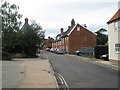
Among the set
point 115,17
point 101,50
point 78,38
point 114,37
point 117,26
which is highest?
point 115,17

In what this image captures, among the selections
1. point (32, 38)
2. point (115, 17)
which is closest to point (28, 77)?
point (115, 17)

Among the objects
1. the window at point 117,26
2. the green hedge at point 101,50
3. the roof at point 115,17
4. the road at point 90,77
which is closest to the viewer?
the road at point 90,77

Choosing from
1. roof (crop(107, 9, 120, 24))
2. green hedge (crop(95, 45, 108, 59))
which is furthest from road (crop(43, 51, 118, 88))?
green hedge (crop(95, 45, 108, 59))

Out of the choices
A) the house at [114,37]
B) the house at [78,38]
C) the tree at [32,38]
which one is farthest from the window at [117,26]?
the house at [78,38]

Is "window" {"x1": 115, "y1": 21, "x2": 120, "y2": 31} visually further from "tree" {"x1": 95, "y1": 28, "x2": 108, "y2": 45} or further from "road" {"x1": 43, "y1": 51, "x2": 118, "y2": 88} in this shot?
"tree" {"x1": 95, "y1": 28, "x2": 108, "y2": 45}

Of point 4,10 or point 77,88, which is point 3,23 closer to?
point 4,10

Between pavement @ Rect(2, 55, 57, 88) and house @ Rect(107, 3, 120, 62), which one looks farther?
house @ Rect(107, 3, 120, 62)

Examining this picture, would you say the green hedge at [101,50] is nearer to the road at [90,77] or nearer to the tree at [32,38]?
the tree at [32,38]

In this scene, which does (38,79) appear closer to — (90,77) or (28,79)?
(28,79)

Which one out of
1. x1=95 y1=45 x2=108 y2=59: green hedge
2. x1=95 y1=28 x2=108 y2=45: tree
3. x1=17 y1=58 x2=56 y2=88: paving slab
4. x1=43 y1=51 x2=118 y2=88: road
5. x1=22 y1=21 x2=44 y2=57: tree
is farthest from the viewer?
x1=95 y1=28 x2=108 y2=45: tree

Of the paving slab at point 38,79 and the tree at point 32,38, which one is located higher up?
the tree at point 32,38

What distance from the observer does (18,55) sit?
36781 mm

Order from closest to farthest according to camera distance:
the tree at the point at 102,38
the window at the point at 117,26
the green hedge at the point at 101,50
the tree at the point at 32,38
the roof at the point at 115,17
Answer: the window at the point at 117,26 → the roof at the point at 115,17 → the green hedge at the point at 101,50 → the tree at the point at 32,38 → the tree at the point at 102,38

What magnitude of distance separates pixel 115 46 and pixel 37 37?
1500 centimetres
